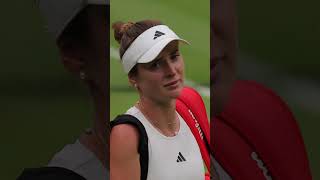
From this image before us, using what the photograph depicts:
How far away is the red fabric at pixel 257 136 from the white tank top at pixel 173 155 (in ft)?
0.27

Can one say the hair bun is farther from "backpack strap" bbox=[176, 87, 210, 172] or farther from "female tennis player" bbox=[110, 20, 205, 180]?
"backpack strap" bbox=[176, 87, 210, 172]

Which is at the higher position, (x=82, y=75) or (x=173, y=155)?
(x=82, y=75)

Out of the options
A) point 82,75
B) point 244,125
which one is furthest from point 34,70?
point 244,125

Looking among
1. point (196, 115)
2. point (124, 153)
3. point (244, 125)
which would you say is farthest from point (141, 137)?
point (244, 125)

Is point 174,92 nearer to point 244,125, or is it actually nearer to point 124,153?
point 124,153

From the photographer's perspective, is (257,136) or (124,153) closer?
(124,153)

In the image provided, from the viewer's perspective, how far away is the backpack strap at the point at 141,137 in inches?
28.9

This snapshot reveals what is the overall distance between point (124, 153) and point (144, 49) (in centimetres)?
13

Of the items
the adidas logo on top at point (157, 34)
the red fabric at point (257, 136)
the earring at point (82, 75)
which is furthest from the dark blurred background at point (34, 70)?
the red fabric at point (257, 136)

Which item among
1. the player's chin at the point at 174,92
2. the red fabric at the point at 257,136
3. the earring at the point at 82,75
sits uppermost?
the earring at the point at 82,75

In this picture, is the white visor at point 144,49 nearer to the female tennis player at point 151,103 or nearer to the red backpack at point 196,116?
the female tennis player at point 151,103

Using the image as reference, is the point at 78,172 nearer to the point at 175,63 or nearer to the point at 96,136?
the point at 96,136

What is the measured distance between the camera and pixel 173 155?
0.78 meters

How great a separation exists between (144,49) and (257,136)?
297 millimetres
